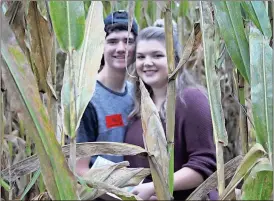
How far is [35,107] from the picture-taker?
0.33 meters

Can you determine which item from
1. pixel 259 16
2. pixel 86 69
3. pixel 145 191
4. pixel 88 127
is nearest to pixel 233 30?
pixel 259 16

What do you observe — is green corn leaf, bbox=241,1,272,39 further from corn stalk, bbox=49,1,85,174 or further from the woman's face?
the woman's face

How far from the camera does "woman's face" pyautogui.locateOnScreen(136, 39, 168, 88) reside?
3.31ft

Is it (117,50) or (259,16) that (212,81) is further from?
(117,50)

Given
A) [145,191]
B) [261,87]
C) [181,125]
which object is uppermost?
[261,87]

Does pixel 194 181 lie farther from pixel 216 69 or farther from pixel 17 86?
pixel 17 86

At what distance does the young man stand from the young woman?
61 mm

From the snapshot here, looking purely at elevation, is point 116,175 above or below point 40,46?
below

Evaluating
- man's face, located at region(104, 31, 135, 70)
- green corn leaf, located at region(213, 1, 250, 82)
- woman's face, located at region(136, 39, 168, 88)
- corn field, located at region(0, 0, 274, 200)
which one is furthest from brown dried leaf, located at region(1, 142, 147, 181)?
man's face, located at region(104, 31, 135, 70)

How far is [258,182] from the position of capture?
34cm

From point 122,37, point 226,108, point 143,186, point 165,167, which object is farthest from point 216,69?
point 226,108

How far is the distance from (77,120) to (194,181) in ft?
1.98

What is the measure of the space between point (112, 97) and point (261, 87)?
0.77 metres

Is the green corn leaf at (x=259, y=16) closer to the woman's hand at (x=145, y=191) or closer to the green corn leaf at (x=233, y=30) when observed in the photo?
the green corn leaf at (x=233, y=30)
